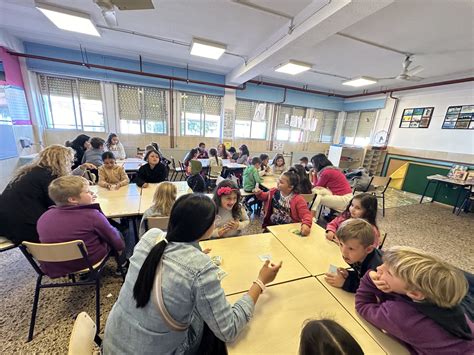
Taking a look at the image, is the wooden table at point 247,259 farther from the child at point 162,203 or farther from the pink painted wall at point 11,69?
the pink painted wall at point 11,69

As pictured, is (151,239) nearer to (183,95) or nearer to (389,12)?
(389,12)

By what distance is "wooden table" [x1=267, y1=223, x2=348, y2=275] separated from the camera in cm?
136

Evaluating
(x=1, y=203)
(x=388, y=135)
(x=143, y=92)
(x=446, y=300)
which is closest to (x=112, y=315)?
(x=446, y=300)

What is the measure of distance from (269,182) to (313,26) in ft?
8.07

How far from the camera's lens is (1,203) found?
5.36ft

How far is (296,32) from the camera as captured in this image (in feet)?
9.84

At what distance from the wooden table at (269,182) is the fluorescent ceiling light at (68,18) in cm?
397

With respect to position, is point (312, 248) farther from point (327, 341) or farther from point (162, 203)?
point (162, 203)

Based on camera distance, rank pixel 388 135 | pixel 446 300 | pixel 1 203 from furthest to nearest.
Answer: pixel 388 135 < pixel 1 203 < pixel 446 300

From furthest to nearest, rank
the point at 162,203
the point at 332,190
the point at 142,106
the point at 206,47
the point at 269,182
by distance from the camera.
A: the point at 142,106 < the point at 206,47 < the point at 269,182 < the point at 332,190 < the point at 162,203

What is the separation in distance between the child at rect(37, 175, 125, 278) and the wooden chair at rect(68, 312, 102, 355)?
85 cm

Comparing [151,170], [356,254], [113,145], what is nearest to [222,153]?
[113,145]

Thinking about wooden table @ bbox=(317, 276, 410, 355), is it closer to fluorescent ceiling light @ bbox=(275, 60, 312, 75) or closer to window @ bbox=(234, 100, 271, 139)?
fluorescent ceiling light @ bbox=(275, 60, 312, 75)

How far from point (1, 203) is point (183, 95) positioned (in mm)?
5241
